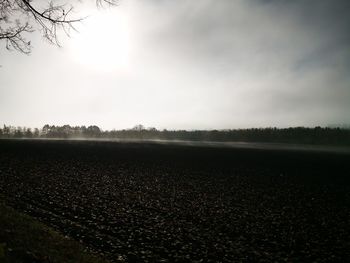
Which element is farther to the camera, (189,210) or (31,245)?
(189,210)

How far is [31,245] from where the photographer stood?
10.8 metres

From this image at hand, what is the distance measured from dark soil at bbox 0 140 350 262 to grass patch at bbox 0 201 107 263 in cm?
204

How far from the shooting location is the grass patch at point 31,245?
9570 mm

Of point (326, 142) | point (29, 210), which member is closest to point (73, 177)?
point (29, 210)

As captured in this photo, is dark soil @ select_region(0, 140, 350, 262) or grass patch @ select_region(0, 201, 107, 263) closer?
grass patch @ select_region(0, 201, 107, 263)

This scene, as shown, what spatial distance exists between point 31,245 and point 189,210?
42.0 feet

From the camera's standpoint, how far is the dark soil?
603 inches

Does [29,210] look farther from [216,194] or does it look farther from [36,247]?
[216,194]

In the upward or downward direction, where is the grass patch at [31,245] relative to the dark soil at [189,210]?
upward

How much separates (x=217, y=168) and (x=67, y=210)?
84.4 feet

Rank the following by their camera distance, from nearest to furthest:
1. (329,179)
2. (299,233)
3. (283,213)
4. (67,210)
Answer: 1. (299,233)
2. (67,210)
3. (283,213)
4. (329,179)

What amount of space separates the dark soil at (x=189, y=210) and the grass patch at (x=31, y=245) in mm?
2042

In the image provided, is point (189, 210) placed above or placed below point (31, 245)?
below

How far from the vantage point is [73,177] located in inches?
1304
